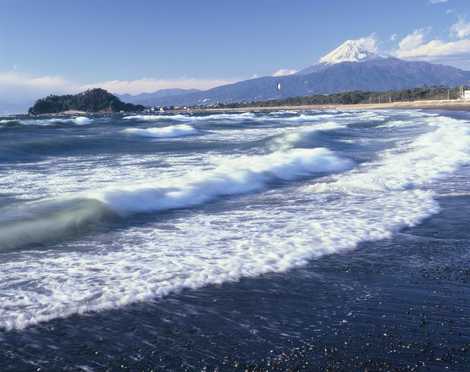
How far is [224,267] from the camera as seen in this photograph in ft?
23.7

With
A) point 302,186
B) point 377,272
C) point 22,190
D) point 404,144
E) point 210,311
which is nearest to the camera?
point 210,311

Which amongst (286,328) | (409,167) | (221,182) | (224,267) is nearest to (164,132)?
(409,167)

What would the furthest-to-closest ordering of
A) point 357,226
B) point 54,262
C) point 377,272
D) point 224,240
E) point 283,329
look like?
1. point 357,226
2. point 224,240
3. point 54,262
4. point 377,272
5. point 283,329

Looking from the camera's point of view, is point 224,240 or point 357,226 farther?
point 357,226

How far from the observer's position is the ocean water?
4918 mm

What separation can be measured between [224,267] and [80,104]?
180 m

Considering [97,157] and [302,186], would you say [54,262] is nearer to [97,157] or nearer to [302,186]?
[302,186]

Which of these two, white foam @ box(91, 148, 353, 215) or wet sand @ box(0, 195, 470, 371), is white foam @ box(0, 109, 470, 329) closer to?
white foam @ box(91, 148, 353, 215)

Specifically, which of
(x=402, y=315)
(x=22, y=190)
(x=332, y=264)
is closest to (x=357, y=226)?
(x=332, y=264)

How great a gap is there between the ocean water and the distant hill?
552ft

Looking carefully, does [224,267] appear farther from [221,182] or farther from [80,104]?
[80,104]

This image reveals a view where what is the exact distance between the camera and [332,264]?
24.0 ft

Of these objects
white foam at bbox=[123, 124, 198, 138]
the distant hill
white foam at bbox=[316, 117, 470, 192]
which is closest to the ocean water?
white foam at bbox=[316, 117, 470, 192]

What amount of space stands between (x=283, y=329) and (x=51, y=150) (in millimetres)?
24417
